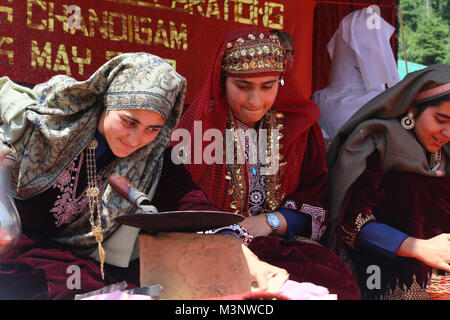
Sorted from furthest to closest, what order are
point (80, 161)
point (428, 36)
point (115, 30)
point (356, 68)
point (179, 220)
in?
point (428, 36) → point (356, 68) → point (115, 30) → point (80, 161) → point (179, 220)

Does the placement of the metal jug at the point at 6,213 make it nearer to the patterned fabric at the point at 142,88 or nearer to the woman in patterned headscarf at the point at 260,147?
the patterned fabric at the point at 142,88

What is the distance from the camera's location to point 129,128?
240 cm

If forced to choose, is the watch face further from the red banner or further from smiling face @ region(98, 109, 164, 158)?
the red banner

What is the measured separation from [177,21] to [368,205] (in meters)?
1.92

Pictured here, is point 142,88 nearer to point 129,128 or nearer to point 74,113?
point 129,128

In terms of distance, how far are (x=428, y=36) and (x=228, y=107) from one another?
13.0m

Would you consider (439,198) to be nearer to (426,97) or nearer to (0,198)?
(426,97)

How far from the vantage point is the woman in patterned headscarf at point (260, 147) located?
2.86m

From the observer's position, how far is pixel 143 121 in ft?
7.86

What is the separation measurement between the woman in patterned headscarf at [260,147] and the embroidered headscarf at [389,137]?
0.43 feet

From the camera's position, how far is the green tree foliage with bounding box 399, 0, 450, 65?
14.0 metres

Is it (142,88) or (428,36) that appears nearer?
(142,88)

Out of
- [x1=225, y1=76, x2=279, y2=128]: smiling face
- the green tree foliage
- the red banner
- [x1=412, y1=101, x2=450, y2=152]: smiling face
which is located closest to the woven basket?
[x1=412, y1=101, x2=450, y2=152]: smiling face

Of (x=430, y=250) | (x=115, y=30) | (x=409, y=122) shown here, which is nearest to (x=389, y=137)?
(x=409, y=122)
